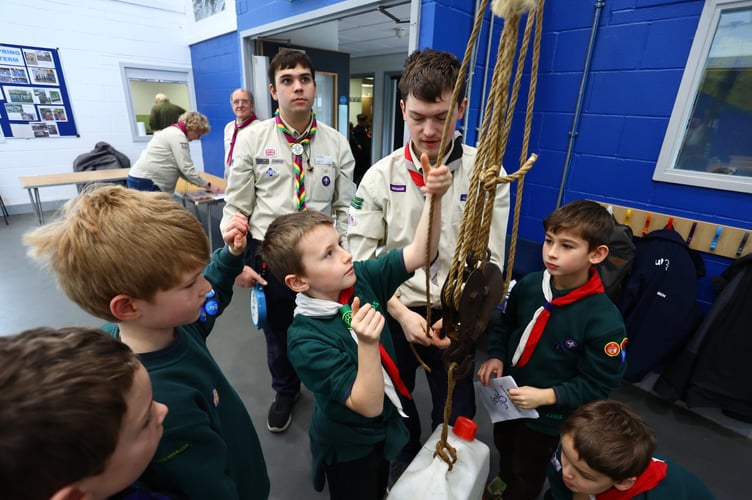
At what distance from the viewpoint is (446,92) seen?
1.05m

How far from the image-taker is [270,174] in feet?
5.50

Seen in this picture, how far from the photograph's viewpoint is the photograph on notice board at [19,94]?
434 centimetres

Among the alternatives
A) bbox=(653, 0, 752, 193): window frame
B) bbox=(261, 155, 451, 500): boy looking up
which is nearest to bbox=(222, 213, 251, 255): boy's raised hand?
bbox=(261, 155, 451, 500): boy looking up

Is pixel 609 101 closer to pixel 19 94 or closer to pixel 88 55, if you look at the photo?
pixel 88 55

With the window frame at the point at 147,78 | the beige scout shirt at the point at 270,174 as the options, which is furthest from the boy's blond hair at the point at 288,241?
the window frame at the point at 147,78

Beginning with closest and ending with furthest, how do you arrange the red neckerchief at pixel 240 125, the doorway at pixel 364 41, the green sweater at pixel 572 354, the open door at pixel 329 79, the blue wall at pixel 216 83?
the green sweater at pixel 572 354 → the doorway at pixel 364 41 → the red neckerchief at pixel 240 125 → the open door at pixel 329 79 → the blue wall at pixel 216 83

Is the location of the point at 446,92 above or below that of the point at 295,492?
above

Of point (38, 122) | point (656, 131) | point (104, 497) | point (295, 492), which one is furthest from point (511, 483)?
point (38, 122)

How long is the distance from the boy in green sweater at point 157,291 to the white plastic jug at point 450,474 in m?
0.38

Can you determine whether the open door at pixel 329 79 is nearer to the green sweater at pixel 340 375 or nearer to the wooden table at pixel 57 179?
the wooden table at pixel 57 179

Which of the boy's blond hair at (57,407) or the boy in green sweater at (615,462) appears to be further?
the boy in green sweater at (615,462)

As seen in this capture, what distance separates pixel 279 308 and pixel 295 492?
0.77 m

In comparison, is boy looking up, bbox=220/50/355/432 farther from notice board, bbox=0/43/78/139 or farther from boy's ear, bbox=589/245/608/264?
notice board, bbox=0/43/78/139

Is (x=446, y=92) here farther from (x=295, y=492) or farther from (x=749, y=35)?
(x=749, y=35)
